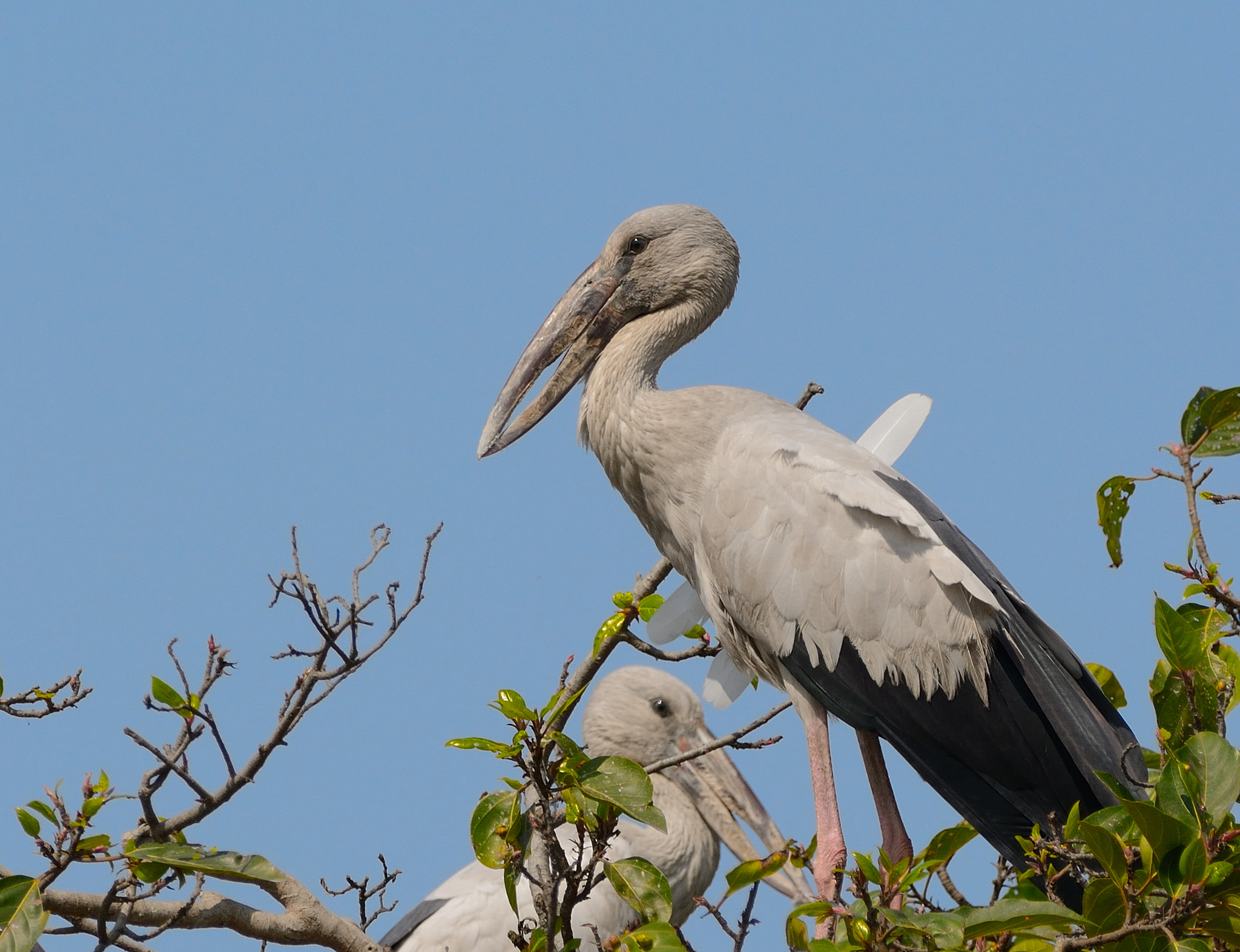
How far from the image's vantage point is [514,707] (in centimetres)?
271

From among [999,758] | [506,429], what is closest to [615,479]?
[506,429]

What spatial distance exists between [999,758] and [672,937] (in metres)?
1.38

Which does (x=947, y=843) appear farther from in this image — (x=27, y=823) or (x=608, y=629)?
(x=27, y=823)

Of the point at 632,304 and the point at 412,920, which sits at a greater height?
the point at 632,304

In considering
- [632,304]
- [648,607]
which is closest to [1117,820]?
[648,607]

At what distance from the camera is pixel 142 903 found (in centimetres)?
310

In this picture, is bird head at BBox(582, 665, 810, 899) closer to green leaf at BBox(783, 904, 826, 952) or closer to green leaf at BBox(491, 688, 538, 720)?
green leaf at BBox(783, 904, 826, 952)

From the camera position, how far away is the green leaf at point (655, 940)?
2.69 metres

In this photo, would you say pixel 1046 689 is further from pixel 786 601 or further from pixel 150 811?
pixel 150 811

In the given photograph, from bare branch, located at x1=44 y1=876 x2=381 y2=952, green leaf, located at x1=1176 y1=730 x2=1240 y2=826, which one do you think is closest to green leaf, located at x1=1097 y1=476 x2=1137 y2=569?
green leaf, located at x1=1176 y1=730 x2=1240 y2=826

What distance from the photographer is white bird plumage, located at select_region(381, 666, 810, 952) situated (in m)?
4.91

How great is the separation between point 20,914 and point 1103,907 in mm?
2011

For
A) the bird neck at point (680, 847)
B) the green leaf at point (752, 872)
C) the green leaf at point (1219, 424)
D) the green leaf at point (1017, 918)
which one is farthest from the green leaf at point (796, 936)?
the bird neck at point (680, 847)

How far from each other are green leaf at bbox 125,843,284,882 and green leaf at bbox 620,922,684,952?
0.88 meters
